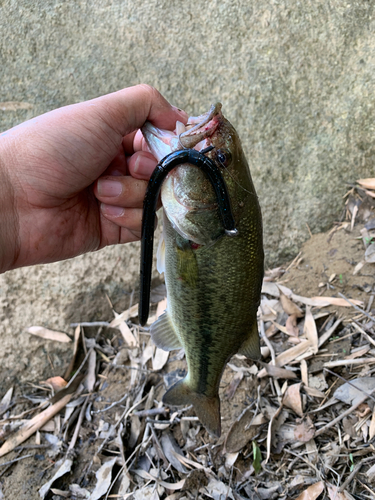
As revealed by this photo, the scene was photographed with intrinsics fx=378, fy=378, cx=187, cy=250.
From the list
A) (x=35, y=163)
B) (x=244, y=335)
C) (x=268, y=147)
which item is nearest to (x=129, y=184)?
(x=35, y=163)

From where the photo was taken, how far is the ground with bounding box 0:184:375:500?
2287 millimetres

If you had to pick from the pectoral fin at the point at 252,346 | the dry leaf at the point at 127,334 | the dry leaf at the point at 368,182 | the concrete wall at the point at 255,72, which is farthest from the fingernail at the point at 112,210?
the dry leaf at the point at 368,182

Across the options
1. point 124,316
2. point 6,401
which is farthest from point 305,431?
point 6,401

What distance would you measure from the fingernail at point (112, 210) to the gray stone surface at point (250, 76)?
1.22m

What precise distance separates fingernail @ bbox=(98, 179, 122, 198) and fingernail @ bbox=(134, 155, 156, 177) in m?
0.12

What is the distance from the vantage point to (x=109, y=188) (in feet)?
6.50

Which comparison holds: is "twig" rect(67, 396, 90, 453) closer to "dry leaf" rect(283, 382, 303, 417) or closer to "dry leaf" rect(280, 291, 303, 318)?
"dry leaf" rect(283, 382, 303, 417)

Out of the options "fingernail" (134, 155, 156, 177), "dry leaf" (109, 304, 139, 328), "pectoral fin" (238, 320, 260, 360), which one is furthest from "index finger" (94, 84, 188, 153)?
"dry leaf" (109, 304, 139, 328)

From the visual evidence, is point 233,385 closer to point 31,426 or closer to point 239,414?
point 239,414

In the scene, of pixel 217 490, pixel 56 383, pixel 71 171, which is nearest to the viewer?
pixel 71 171

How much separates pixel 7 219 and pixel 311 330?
2109 mm

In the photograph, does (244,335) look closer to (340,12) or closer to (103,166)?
(103,166)

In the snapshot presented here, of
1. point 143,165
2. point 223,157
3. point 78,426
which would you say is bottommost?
point 78,426

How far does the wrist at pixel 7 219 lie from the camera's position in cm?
185
